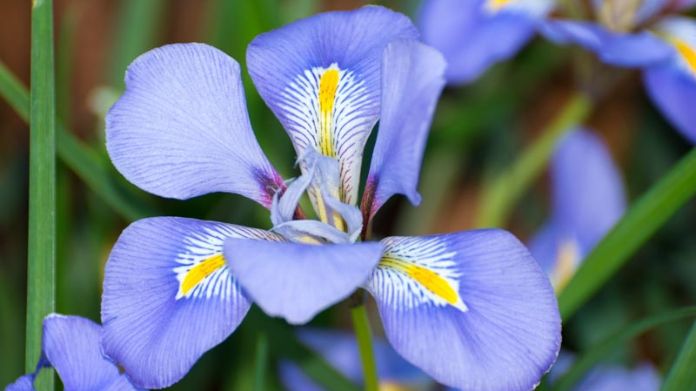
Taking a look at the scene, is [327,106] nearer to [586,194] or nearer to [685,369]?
[685,369]

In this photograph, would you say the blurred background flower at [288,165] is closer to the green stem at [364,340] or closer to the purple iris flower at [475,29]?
the purple iris flower at [475,29]

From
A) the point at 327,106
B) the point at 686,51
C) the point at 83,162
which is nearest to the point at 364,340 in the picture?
the point at 327,106

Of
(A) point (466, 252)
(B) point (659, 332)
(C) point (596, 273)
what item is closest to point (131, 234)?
(A) point (466, 252)

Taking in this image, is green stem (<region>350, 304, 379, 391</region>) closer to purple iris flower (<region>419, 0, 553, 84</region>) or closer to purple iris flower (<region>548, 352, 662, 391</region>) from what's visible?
purple iris flower (<region>548, 352, 662, 391</region>)

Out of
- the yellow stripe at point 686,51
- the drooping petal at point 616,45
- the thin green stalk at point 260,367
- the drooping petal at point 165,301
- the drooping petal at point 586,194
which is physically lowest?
the thin green stalk at point 260,367

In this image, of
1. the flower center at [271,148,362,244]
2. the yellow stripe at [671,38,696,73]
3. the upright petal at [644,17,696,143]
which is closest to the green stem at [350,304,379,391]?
the flower center at [271,148,362,244]

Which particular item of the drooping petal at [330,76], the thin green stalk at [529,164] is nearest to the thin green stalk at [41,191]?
the drooping petal at [330,76]

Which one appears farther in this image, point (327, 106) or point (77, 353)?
point (327, 106)
